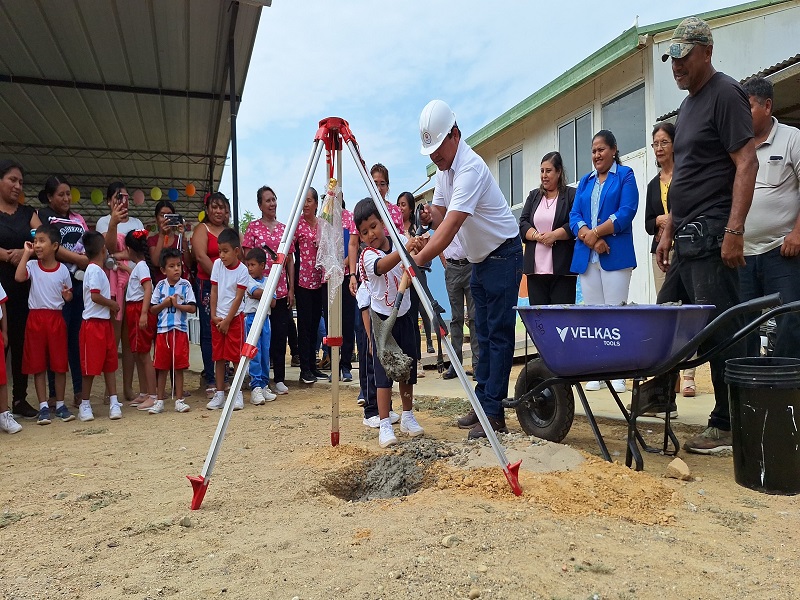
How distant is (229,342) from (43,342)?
1478mm

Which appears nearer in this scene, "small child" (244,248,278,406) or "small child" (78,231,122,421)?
"small child" (78,231,122,421)

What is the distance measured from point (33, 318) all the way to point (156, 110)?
789 cm

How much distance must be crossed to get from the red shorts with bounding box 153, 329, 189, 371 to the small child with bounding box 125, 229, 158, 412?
0.58 feet

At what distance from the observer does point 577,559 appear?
202 centimetres

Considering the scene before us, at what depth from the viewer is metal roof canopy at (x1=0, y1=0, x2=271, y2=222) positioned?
25.4 feet

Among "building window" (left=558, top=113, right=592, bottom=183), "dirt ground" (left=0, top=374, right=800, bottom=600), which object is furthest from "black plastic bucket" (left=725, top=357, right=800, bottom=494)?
"building window" (left=558, top=113, right=592, bottom=183)

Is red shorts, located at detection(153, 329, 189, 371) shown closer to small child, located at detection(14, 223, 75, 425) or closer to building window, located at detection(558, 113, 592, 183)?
small child, located at detection(14, 223, 75, 425)

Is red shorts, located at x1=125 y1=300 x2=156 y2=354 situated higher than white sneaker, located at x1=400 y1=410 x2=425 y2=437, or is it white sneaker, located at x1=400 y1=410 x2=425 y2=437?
red shorts, located at x1=125 y1=300 x2=156 y2=354

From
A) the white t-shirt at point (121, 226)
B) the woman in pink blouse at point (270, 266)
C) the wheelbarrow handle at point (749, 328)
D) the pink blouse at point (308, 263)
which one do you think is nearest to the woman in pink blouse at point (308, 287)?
the pink blouse at point (308, 263)

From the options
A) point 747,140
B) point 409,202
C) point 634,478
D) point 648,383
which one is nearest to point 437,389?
point 409,202

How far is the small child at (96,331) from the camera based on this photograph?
5.04m

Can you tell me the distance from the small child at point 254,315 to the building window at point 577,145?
278 inches

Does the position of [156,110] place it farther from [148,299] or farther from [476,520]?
[476,520]

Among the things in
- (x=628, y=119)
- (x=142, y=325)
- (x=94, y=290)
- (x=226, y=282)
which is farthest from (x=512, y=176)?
(x=94, y=290)
